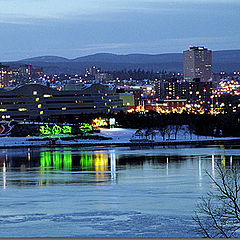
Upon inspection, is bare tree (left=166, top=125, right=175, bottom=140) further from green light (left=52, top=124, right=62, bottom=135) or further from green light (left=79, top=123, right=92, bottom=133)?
green light (left=52, top=124, right=62, bottom=135)

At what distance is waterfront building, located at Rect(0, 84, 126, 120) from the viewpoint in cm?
13662

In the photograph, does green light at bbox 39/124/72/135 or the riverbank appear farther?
green light at bbox 39/124/72/135

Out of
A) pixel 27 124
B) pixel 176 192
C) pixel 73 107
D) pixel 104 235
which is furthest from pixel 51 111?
pixel 104 235

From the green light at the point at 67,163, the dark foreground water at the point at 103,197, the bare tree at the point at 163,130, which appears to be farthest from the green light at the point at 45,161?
the bare tree at the point at 163,130

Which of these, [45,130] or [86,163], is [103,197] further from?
[45,130]

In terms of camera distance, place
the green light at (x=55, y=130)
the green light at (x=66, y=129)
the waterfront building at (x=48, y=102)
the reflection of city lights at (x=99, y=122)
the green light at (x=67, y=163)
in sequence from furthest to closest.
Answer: the waterfront building at (x=48, y=102), the reflection of city lights at (x=99, y=122), the green light at (x=66, y=129), the green light at (x=55, y=130), the green light at (x=67, y=163)

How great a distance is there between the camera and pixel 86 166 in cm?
4594

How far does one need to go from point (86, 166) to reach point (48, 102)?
97.1 m

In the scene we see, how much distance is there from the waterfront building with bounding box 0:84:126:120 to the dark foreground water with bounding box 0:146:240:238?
87.5 meters

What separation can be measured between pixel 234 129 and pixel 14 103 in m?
62.4

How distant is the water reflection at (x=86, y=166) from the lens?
36875mm

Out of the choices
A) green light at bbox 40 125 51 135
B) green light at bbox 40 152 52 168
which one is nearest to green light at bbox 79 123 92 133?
green light at bbox 40 125 51 135

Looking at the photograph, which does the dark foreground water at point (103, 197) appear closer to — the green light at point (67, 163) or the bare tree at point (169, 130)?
the green light at point (67, 163)

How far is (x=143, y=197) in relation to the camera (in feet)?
93.4
